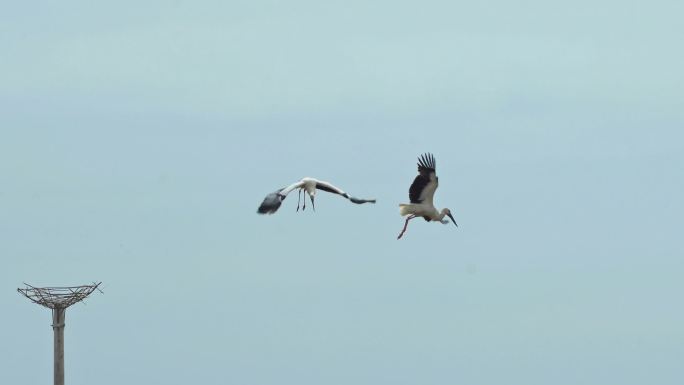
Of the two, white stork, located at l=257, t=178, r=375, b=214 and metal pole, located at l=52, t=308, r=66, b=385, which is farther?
metal pole, located at l=52, t=308, r=66, b=385

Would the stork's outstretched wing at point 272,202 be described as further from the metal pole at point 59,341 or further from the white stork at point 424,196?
the metal pole at point 59,341

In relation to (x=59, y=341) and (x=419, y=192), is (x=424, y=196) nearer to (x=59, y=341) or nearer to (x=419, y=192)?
(x=419, y=192)

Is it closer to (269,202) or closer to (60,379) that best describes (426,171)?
(269,202)

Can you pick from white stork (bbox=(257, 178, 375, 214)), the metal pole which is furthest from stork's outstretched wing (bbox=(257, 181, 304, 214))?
the metal pole

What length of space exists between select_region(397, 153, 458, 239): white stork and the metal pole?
18007 millimetres

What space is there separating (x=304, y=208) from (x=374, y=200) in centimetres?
320

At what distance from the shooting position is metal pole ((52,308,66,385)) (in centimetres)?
10469

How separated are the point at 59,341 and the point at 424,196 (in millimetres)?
20047

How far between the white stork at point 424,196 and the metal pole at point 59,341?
1801 centimetres

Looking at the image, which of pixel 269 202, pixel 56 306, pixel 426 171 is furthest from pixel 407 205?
pixel 56 306

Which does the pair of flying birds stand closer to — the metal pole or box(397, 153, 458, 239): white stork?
box(397, 153, 458, 239): white stork

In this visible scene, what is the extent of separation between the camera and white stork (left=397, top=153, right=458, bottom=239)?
93.4 meters

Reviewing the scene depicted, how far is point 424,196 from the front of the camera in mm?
94125

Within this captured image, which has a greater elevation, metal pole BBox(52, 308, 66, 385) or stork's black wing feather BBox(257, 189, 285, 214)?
metal pole BBox(52, 308, 66, 385)
